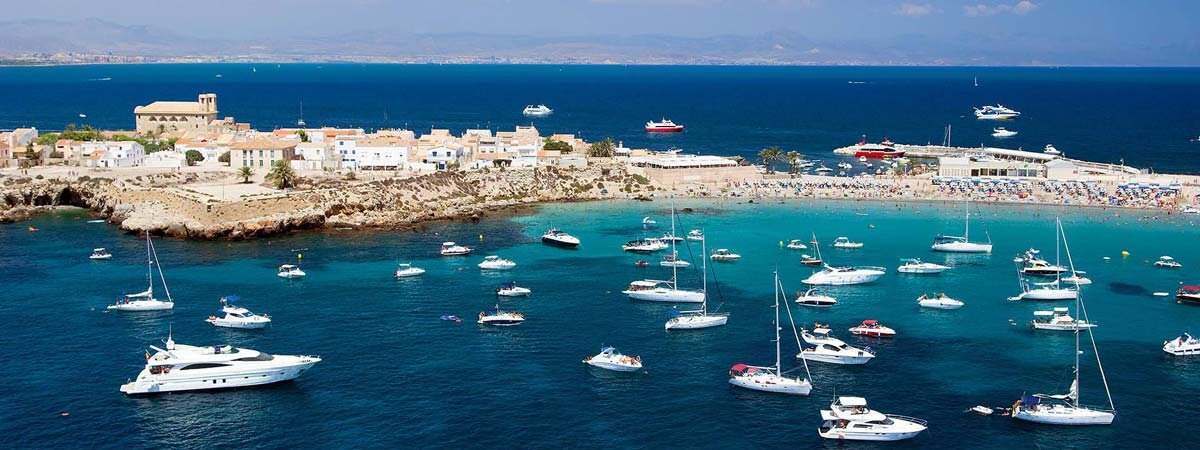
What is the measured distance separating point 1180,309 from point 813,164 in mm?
71780

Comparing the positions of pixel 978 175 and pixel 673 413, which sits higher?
pixel 978 175

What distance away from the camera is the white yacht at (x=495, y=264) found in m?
73.8

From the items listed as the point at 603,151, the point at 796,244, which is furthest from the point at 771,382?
the point at 603,151

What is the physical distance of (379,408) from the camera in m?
46.8

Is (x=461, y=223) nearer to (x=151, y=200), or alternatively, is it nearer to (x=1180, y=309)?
(x=151, y=200)

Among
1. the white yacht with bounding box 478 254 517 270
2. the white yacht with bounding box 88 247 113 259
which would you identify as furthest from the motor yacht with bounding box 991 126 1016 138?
→ the white yacht with bounding box 88 247 113 259

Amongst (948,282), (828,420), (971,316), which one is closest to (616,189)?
(948,282)

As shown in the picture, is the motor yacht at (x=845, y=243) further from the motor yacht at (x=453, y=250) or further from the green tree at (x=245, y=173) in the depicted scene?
the green tree at (x=245, y=173)

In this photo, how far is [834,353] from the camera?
53.2 meters

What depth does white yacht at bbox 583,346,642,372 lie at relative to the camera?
170 feet

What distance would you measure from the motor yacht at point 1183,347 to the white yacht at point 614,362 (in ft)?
81.7

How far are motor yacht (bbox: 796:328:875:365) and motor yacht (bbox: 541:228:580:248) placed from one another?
29858 millimetres

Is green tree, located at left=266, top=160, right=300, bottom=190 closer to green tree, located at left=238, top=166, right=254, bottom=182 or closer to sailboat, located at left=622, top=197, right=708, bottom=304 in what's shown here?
green tree, located at left=238, top=166, right=254, bottom=182

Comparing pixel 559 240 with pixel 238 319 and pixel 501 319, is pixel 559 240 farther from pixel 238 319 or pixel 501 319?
pixel 238 319
